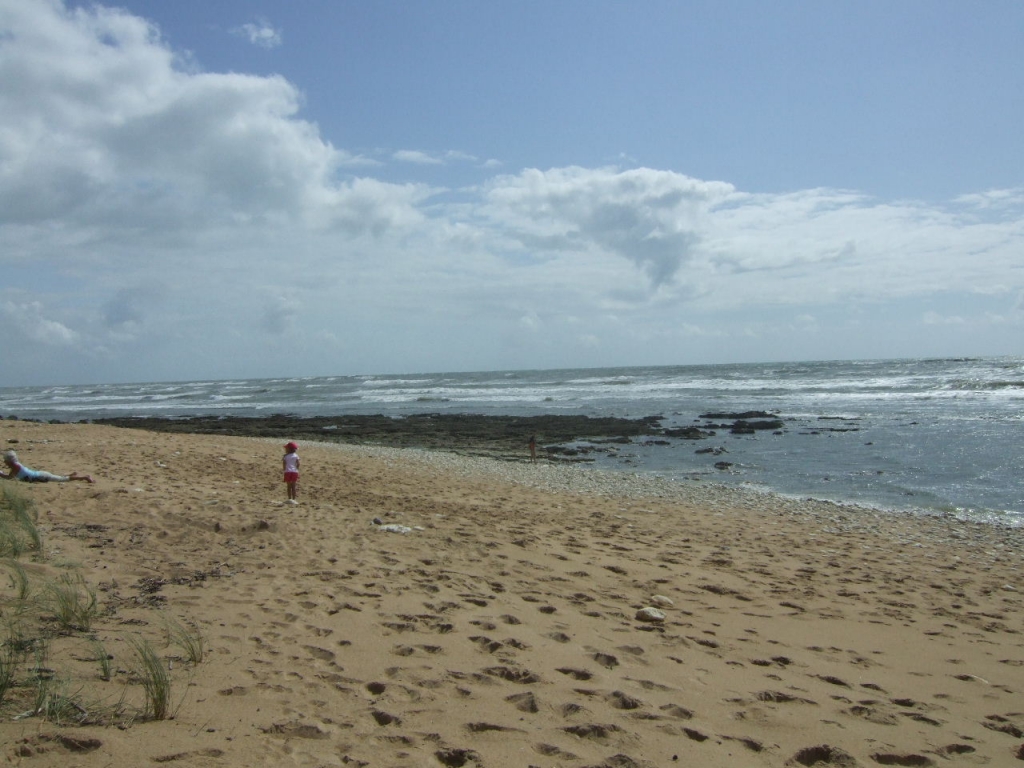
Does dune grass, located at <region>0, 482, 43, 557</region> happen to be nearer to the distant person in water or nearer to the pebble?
the distant person in water

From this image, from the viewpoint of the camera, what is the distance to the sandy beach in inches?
123

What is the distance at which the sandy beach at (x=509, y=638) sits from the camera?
123 inches

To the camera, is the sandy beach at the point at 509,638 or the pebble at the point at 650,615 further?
the pebble at the point at 650,615

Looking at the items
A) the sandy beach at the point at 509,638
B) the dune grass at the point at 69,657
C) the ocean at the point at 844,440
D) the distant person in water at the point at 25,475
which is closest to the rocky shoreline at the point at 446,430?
the ocean at the point at 844,440

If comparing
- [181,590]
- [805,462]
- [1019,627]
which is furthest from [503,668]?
[805,462]

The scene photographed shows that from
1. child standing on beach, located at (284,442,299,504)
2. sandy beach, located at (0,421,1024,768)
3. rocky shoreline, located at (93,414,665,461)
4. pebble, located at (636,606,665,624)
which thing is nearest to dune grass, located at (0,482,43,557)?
sandy beach, located at (0,421,1024,768)

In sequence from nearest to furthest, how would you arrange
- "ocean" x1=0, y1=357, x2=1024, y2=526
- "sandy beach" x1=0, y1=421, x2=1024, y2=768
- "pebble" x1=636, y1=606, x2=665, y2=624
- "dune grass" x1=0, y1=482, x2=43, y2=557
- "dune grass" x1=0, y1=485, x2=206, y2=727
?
1. "dune grass" x1=0, y1=485, x2=206, y2=727
2. "sandy beach" x1=0, y1=421, x2=1024, y2=768
3. "pebble" x1=636, y1=606, x2=665, y2=624
4. "dune grass" x1=0, y1=482, x2=43, y2=557
5. "ocean" x1=0, y1=357, x2=1024, y2=526

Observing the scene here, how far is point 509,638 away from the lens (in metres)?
4.48

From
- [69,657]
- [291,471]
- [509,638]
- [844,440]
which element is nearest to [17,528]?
[69,657]

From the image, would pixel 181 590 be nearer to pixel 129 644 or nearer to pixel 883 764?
pixel 129 644

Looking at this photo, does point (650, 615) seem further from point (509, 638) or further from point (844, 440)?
point (844, 440)

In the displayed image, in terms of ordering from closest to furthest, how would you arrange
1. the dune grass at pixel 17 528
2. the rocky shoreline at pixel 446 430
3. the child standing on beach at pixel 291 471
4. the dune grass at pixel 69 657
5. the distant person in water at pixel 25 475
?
the dune grass at pixel 69 657 < the dune grass at pixel 17 528 < the distant person in water at pixel 25 475 < the child standing on beach at pixel 291 471 < the rocky shoreline at pixel 446 430

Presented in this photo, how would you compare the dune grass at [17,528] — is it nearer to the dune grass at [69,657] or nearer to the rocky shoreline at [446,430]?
the dune grass at [69,657]

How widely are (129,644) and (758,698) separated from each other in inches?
143
